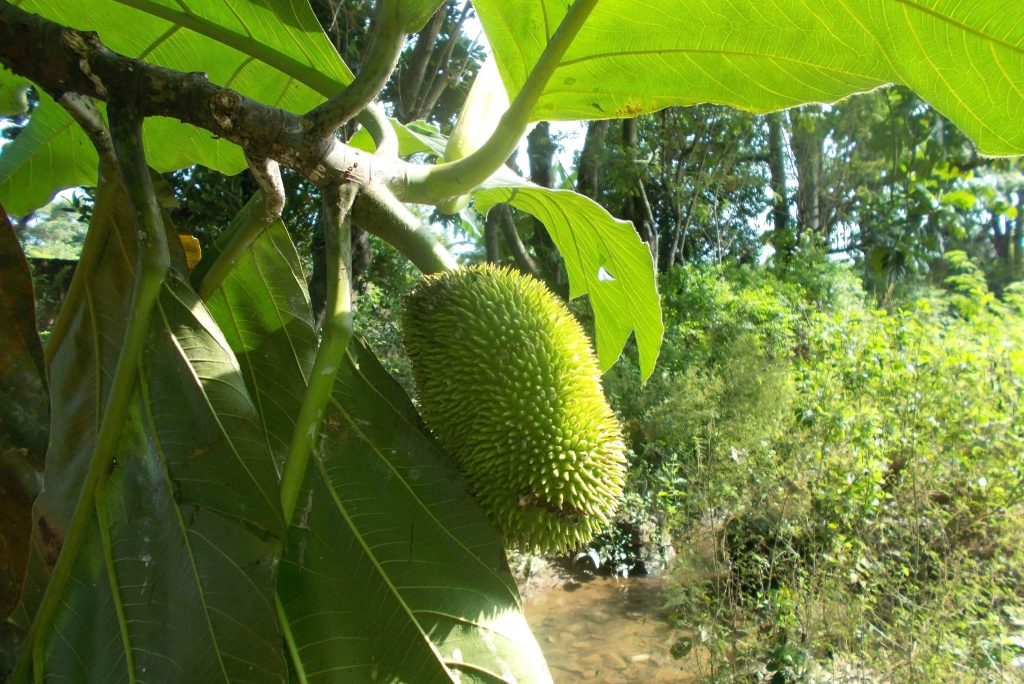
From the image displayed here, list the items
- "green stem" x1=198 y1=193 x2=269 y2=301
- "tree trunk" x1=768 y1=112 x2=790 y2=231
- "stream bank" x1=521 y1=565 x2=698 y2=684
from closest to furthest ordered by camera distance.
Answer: "green stem" x1=198 y1=193 x2=269 y2=301 < "stream bank" x1=521 y1=565 x2=698 y2=684 < "tree trunk" x1=768 y1=112 x2=790 y2=231

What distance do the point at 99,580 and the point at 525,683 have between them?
34 cm

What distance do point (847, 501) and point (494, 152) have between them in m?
4.04

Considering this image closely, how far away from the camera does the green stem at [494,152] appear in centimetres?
72

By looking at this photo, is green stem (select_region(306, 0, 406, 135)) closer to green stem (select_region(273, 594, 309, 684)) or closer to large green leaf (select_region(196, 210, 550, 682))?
large green leaf (select_region(196, 210, 550, 682))

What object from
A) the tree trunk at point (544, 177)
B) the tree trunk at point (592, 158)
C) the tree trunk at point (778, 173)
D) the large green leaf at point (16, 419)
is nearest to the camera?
the large green leaf at point (16, 419)

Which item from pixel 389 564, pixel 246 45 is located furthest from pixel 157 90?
pixel 389 564

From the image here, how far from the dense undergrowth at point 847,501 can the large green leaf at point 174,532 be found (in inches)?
129

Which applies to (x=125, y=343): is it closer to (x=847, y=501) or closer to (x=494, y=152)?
(x=494, y=152)

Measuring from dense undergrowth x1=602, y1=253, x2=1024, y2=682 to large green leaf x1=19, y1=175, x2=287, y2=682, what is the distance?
327cm

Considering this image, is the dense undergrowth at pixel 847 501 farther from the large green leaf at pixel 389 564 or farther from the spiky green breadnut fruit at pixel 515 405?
the large green leaf at pixel 389 564

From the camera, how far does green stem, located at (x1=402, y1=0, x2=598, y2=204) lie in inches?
28.3

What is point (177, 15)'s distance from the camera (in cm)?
78

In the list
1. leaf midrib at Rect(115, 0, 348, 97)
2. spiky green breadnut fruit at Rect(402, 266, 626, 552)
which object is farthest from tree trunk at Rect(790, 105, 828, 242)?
leaf midrib at Rect(115, 0, 348, 97)

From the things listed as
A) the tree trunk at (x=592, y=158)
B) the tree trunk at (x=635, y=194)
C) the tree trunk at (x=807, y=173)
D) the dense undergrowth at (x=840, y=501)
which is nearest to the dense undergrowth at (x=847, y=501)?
the dense undergrowth at (x=840, y=501)
